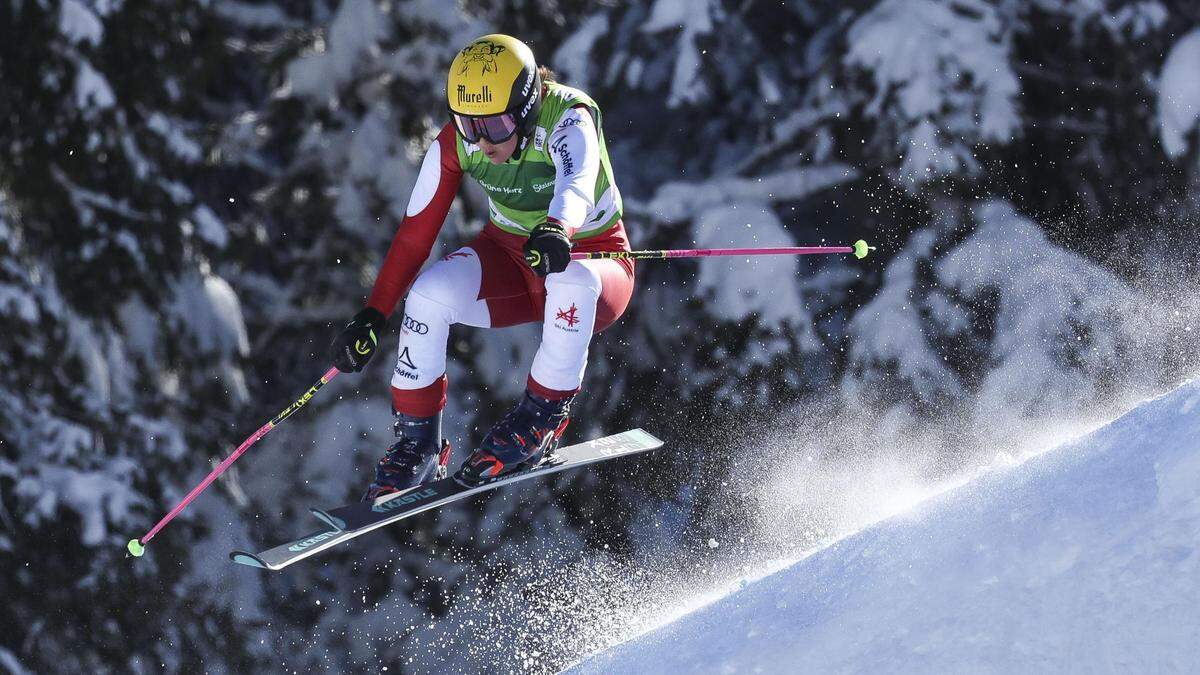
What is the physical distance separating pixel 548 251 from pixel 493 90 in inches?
22.7

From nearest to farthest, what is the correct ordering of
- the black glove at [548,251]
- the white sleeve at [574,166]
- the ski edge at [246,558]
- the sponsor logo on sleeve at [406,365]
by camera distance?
1. the black glove at [548,251]
2. the white sleeve at [574,166]
3. the ski edge at [246,558]
4. the sponsor logo on sleeve at [406,365]

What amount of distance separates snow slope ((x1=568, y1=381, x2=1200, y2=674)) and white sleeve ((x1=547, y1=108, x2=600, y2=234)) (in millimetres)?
1421

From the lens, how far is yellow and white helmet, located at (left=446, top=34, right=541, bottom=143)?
4934mm

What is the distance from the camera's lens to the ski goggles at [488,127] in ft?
16.3

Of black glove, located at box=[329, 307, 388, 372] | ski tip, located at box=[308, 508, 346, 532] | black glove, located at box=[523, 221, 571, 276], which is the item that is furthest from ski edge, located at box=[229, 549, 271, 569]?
black glove, located at box=[523, 221, 571, 276]

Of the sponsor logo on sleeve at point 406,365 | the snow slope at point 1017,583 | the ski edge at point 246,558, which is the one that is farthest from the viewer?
the sponsor logo on sleeve at point 406,365

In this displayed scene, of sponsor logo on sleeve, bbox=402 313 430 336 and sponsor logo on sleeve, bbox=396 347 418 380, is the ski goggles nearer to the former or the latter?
sponsor logo on sleeve, bbox=402 313 430 336

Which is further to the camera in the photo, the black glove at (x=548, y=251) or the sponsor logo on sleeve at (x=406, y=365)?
the sponsor logo on sleeve at (x=406, y=365)

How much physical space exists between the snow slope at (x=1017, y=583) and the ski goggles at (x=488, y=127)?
5.81ft

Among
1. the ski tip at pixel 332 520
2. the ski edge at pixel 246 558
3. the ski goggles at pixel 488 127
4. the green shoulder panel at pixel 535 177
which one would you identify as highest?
the ski goggles at pixel 488 127

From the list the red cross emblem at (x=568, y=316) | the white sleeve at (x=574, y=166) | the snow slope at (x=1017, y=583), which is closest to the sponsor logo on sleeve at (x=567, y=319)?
the red cross emblem at (x=568, y=316)

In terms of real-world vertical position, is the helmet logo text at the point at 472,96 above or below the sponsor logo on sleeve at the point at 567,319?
above

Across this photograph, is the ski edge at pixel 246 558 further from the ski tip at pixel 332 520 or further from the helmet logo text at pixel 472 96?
the helmet logo text at pixel 472 96

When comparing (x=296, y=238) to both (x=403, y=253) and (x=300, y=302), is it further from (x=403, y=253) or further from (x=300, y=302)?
(x=403, y=253)
